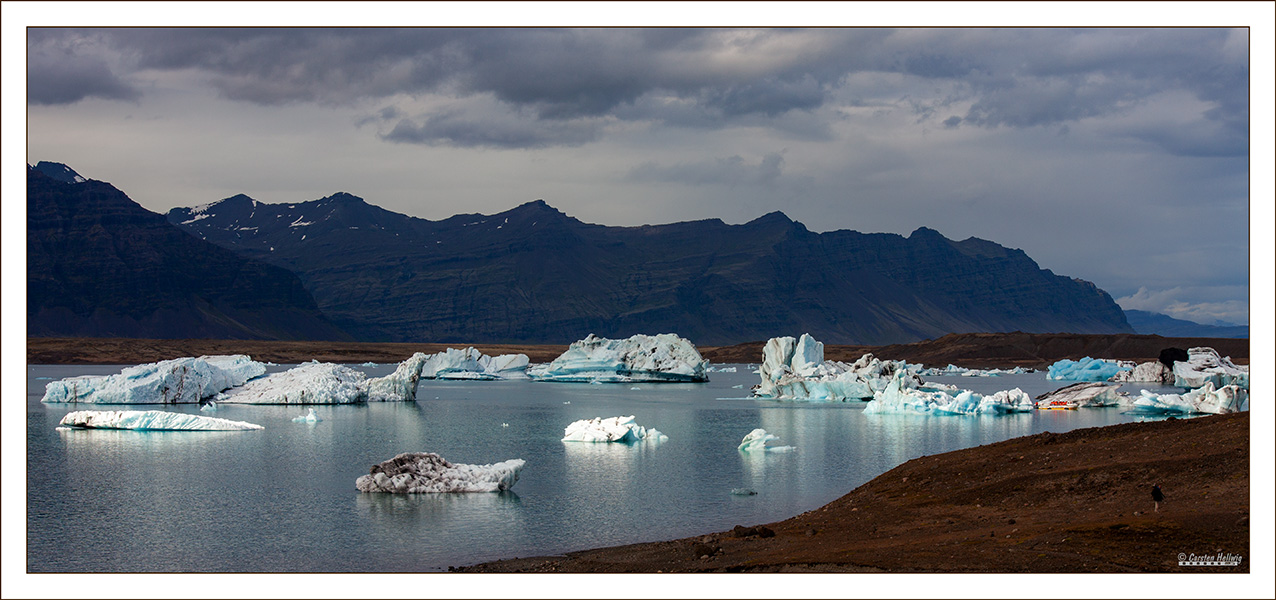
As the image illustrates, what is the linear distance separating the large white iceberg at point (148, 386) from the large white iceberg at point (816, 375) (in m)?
26.5

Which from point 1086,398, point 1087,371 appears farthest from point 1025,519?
point 1087,371

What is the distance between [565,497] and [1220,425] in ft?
33.0

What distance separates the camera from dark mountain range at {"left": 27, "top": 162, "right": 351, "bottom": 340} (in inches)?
5797

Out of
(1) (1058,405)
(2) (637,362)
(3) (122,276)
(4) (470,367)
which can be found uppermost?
Answer: (3) (122,276)

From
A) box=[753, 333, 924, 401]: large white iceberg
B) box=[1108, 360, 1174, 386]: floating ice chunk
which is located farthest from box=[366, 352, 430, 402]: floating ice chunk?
box=[1108, 360, 1174, 386]: floating ice chunk

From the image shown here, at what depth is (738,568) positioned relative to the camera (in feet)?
31.8

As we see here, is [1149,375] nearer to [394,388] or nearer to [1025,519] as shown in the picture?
[394,388]

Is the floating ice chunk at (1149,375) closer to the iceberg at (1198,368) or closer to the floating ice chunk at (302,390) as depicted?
the iceberg at (1198,368)

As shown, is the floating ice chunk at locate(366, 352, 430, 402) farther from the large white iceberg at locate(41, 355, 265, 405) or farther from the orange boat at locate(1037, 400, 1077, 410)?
the orange boat at locate(1037, 400, 1077, 410)

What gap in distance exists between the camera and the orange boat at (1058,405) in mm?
39741

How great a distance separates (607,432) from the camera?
27172 millimetres

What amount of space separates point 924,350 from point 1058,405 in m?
88.4

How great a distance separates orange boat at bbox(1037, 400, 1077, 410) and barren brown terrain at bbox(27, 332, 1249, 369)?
6322 cm

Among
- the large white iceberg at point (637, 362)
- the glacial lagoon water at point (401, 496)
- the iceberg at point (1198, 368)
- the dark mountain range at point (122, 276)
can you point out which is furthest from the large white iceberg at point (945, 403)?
the dark mountain range at point (122, 276)
